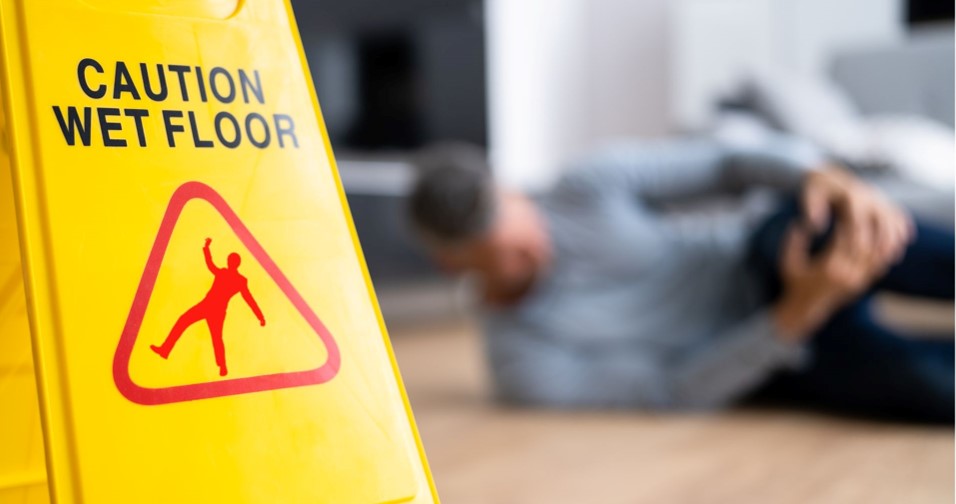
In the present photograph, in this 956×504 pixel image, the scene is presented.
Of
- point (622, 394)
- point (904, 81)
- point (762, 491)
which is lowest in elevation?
point (762, 491)

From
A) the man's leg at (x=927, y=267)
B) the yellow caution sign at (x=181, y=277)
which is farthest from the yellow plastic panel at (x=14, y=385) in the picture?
the man's leg at (x=927, y=267)

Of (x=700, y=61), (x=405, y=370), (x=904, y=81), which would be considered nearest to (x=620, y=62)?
(x=700, y=61)

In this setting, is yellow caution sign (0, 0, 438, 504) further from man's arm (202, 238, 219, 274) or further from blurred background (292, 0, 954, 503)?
blurred background (292, 0, 954, 503)

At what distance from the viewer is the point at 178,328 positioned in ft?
2.66

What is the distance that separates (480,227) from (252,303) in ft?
3.58

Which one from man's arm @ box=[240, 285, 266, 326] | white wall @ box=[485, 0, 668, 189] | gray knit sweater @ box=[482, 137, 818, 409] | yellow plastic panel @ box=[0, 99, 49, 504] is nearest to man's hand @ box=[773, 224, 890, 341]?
gray knit sweater @ box=[482, 137, 818, 409]

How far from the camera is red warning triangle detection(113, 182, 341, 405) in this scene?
776 millimetres

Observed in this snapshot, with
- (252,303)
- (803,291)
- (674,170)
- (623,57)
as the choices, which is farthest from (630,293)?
(623,57)

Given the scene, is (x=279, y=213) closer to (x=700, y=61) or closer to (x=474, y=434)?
(x=474, y=434)

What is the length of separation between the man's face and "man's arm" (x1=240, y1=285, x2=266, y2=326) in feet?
3.60

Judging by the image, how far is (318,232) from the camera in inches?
35.5

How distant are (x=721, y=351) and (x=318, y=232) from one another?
1.13m

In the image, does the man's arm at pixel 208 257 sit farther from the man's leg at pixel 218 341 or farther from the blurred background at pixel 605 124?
the blurred background at pixel 605 124

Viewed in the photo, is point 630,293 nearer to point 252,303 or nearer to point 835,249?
Answer: point 835,249
